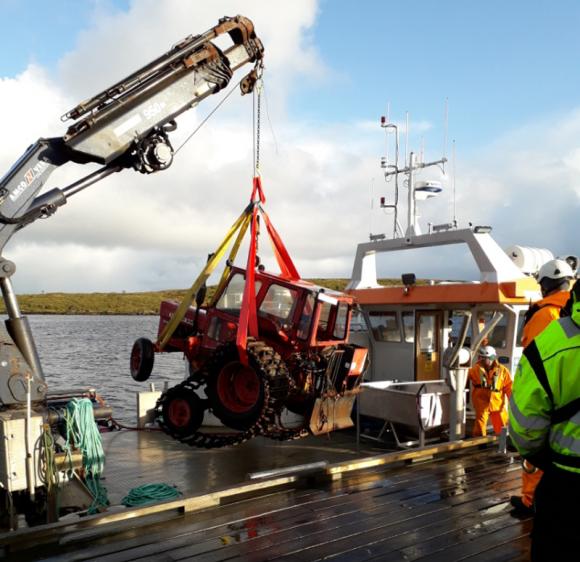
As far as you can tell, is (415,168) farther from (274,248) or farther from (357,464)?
(357,464)

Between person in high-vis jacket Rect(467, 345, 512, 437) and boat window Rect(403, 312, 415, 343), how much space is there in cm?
232

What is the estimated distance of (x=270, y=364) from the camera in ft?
25.7

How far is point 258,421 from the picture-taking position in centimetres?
789

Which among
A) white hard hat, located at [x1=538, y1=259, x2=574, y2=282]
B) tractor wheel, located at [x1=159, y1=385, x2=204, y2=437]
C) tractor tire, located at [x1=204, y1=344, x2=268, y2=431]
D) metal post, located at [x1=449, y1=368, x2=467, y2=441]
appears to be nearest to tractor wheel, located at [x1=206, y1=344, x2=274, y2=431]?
tractor tire, located at [x1=204, y1=344, x2=268, y2=431]

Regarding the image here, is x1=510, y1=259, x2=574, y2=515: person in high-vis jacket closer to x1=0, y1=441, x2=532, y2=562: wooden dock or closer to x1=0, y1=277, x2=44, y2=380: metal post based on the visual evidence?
x1=0, y1=441, x2=532, y2=562: wooden dock

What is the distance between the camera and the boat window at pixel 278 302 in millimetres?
8773

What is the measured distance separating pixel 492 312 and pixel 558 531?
24.9 ft

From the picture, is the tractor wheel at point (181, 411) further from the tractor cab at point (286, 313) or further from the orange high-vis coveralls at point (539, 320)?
the orange high-vis coveralls at point (539, 320)

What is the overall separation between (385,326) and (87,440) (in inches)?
253

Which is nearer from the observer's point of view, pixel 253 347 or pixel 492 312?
pixel 253 347

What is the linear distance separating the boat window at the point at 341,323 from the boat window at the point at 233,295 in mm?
1528

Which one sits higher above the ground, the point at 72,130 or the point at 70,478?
the point at 72,130

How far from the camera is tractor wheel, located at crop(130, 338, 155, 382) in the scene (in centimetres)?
925

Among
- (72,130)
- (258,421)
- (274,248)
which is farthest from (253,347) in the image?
(72,130)
